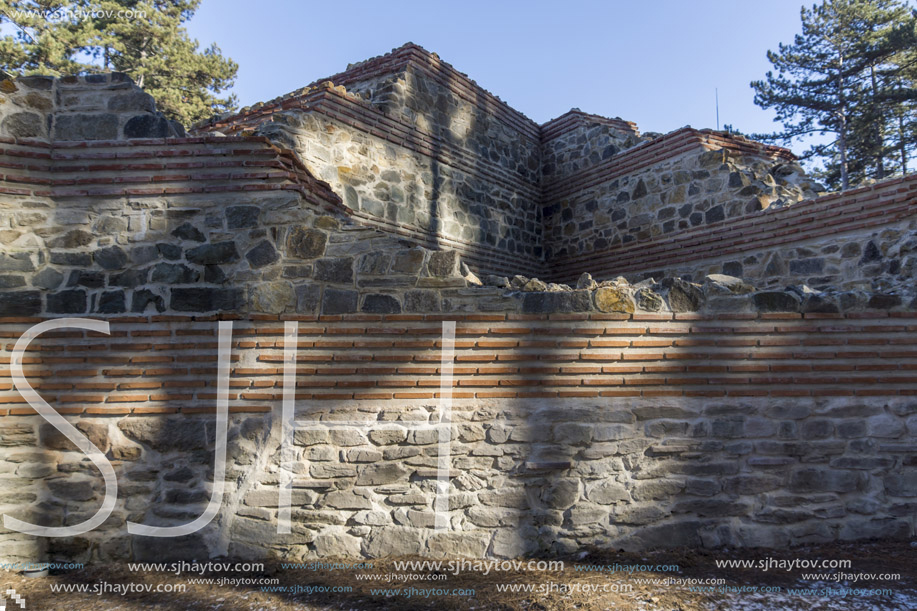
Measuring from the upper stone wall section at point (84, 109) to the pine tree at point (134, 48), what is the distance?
14.4 m

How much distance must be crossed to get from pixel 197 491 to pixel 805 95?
829 inches

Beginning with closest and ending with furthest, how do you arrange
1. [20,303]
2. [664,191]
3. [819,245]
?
[20,303]
[819,245]
[664,191]

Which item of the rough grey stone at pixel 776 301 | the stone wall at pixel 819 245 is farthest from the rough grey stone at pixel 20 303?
the stone wall at pixel 819 245

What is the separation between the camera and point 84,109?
12.6 ft

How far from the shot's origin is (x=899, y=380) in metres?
3.85

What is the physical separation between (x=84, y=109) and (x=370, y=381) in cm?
271

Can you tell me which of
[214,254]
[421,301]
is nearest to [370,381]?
[421,301]

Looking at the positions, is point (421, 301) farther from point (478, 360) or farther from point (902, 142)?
point (902, 142)

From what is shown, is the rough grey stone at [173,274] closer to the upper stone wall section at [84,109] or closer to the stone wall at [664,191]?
the upper stone wall section at [84,109]

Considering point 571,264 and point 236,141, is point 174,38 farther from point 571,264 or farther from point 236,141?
point 236,141

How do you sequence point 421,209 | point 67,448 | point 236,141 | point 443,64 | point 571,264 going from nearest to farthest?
point 67,448 → point 236,141 → point 421,209 → point 443,64 → point 571,264

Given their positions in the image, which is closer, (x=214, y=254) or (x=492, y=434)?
(x=492, y=434)

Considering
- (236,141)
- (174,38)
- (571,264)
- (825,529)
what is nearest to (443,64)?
(571,264)

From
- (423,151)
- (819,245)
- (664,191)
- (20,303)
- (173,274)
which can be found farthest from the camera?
(664,191)
